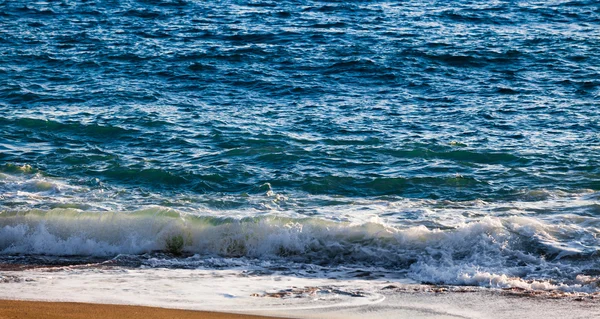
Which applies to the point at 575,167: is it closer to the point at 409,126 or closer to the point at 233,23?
the point at 409,126

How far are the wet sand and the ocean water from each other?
65.5 inches

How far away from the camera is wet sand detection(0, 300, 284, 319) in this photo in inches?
253

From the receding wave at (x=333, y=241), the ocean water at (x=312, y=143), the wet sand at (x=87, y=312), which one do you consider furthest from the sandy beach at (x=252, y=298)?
the receding wave at (x=333, y=241)

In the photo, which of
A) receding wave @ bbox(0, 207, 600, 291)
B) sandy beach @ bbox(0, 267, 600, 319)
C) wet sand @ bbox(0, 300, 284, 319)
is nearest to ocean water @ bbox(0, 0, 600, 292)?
receding wave @ bbox(0, 207, 600, 291)

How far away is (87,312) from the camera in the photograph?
6602 millimetres

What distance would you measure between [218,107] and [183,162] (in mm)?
2706

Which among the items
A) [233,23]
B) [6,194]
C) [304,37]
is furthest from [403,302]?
[233,23]

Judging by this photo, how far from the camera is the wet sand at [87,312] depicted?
643 cm

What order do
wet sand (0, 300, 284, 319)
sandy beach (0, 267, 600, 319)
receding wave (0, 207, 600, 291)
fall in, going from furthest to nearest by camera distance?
receding wave (0, 207, 600, 291) < sandy beach (0, 267, 600, 319) < wet sand (0, 300, 284, 319)

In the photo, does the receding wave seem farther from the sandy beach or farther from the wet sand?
the wet sand

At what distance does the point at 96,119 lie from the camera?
13758 millimetres

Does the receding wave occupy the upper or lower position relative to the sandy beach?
lower

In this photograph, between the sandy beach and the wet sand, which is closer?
the wet sand

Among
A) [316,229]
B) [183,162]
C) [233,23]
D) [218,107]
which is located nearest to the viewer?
[316,229]
